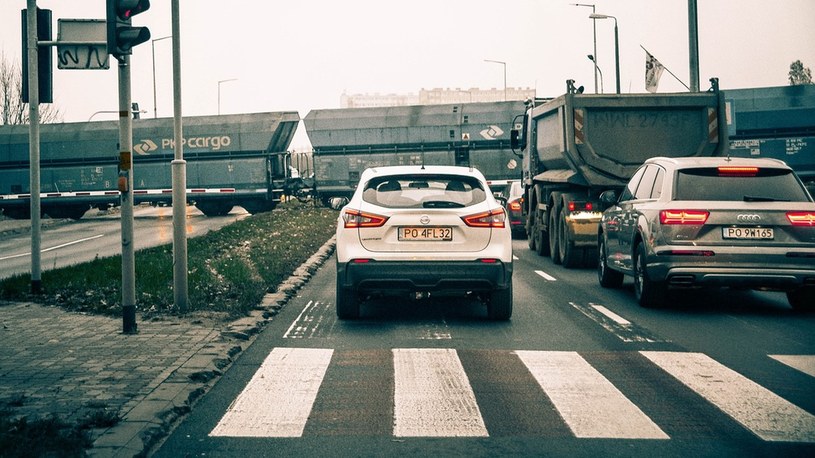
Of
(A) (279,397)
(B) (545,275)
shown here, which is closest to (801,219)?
(B) (545,275)

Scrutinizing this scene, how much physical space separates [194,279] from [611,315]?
216 inches

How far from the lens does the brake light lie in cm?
1125

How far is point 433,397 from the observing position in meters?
6.70

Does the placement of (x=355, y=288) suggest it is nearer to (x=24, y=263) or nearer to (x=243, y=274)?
(x=243, y=274)

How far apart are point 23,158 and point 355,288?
37.7m

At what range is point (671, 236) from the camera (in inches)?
436

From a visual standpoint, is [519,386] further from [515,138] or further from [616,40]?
[616,40]

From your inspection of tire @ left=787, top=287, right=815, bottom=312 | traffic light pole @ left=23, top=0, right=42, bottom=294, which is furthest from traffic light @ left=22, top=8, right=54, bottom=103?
tire @ left=787, top=287, right=815, bottom=312

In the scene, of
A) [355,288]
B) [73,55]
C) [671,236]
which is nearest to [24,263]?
[73,55]

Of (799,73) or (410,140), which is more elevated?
(799,73)

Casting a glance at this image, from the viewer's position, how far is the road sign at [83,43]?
37.7 ft

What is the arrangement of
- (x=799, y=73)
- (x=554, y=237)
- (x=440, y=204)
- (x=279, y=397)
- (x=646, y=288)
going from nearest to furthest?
(x=279, y=397)
(x=440, y=204)
(x=646, y=288)
(x=554, y=237)
(x=799, y=73)

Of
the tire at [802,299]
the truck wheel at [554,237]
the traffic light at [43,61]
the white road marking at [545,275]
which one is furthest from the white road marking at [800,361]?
the truck wheel at [554,237]

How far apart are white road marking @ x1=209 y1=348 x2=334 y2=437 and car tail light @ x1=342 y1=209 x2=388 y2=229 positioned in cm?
184
